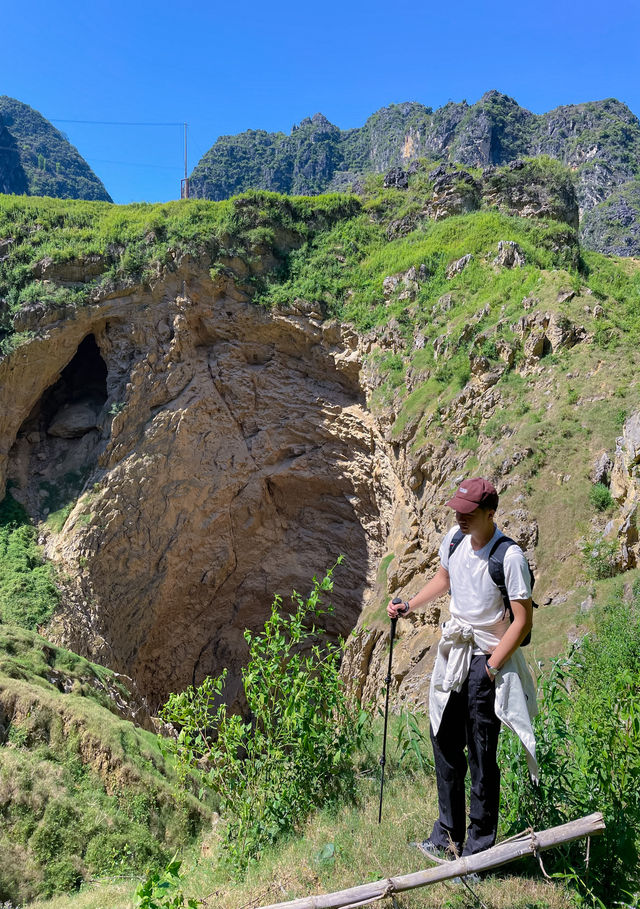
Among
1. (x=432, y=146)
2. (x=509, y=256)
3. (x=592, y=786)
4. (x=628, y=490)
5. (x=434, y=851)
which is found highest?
(x=432, y=146)

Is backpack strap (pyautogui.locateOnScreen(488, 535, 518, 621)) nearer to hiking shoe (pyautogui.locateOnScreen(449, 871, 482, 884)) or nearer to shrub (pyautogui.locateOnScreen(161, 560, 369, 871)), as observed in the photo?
hiking shoe (pyautogui.locateOnScreen(449, 871, 482, 884))

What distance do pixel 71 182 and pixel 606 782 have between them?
63228 millimetres

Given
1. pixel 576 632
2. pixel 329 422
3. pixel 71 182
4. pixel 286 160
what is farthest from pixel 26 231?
pixel 286 160

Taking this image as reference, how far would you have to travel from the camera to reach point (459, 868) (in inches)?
97.4

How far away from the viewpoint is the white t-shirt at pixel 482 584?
102 inches

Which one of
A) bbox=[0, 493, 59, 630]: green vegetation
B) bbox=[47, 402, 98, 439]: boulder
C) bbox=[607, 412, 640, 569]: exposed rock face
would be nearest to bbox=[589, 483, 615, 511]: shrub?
bbox=[607, 412, 640, 569]: exposed rock face

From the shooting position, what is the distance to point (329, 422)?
14438 millimetres

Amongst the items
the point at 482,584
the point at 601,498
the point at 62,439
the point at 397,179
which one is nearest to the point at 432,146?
the point at 397,179

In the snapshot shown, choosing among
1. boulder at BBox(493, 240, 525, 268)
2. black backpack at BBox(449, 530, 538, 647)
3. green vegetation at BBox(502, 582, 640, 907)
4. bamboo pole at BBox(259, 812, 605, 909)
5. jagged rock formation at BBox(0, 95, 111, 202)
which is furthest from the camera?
jagged rock formation at BBox(0, 95, 111, 202)

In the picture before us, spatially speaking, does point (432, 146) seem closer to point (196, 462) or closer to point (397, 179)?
point (397, 179)

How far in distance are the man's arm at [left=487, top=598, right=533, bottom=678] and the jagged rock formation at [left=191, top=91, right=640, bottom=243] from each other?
153 ft

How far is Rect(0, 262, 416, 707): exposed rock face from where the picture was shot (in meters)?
13.5

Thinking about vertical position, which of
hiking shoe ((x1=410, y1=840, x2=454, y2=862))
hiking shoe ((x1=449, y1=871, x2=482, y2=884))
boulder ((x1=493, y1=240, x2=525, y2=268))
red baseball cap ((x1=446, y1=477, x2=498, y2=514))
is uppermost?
boulder ((x1=493, y1=240, x2=525, y2=268))

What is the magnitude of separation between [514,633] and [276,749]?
→ 1910 mm
